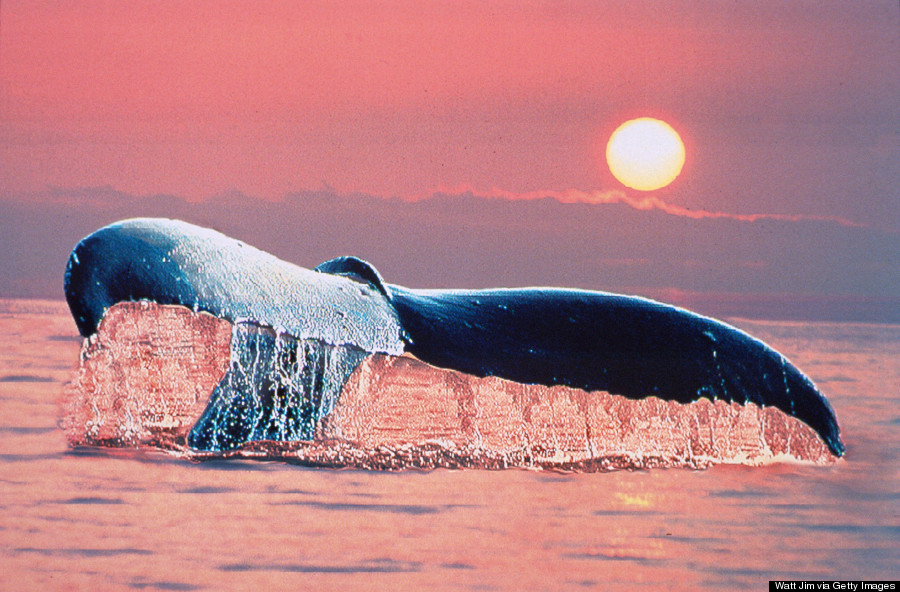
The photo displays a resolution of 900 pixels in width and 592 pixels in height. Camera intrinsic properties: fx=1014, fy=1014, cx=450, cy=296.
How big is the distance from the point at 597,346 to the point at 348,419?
2.06 meters

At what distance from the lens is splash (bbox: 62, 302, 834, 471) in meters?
5.54

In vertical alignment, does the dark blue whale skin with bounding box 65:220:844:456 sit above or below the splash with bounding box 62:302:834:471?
above

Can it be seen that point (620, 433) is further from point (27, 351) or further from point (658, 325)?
point (27, 351)

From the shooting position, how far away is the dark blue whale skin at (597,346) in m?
5.46

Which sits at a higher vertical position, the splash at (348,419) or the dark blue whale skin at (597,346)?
the dark blue whale skin at (597,346)

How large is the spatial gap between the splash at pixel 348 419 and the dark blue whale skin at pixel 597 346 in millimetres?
99

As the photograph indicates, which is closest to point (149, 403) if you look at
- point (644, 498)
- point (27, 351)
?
point (644, 498)

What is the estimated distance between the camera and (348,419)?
6824mm

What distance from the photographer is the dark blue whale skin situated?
5.46m

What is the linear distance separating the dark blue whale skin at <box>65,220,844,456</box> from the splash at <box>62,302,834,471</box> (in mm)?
99

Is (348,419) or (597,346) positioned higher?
(597,346)

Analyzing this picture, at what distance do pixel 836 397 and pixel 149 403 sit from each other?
20.5 feet

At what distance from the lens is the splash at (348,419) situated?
5.54 m

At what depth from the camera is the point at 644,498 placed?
5.66 metres
